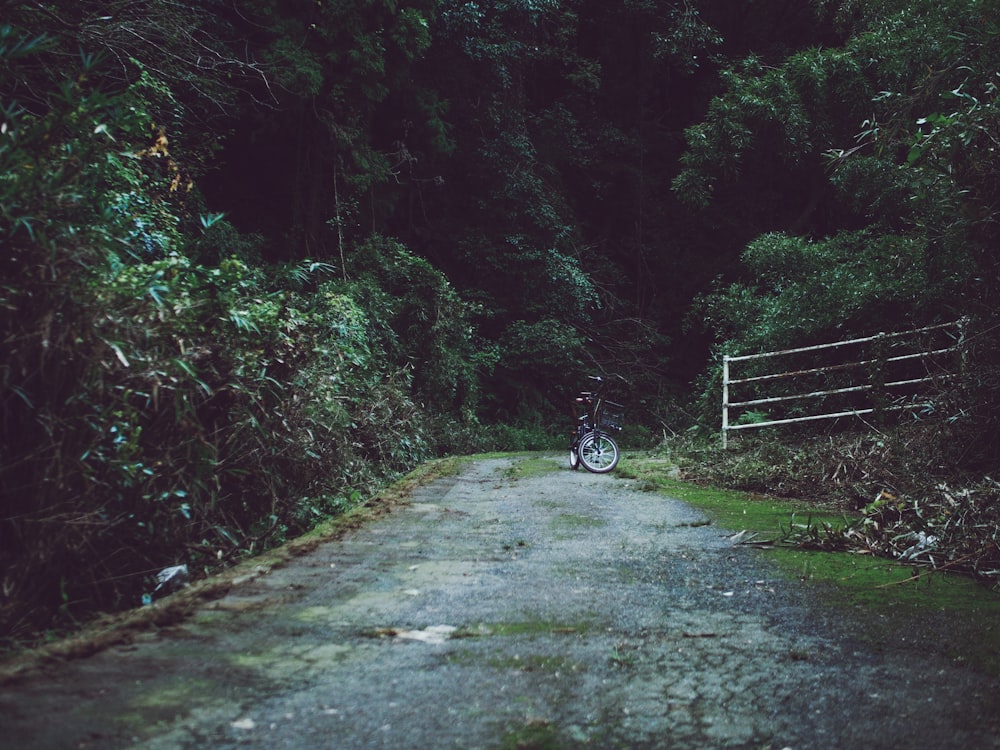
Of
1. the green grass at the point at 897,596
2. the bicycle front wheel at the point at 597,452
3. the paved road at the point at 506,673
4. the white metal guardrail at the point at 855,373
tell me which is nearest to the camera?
the paved road at the point at 506,673

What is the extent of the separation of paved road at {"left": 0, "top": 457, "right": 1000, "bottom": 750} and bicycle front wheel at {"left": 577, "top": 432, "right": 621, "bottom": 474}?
5.30 m

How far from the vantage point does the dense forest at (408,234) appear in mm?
3092

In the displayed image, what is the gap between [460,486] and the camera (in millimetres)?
7859

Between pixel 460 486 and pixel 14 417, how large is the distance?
523 cm

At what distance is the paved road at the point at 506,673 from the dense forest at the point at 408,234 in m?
0.69

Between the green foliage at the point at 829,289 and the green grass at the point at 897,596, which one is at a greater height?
the green foliage at the point at 829,289

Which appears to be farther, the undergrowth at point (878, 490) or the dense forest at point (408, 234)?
the undergrowth at point (878, 490)

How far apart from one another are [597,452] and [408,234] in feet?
34.6

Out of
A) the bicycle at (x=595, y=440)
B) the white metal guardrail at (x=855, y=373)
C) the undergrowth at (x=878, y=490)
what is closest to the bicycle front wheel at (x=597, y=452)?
the bicycle at (x=595, y=440)

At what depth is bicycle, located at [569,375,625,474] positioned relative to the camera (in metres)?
9.41

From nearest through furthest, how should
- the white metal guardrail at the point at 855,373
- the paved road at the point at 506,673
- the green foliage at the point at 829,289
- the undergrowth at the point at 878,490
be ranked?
the paved road at the point at 506,673, the undergrowth at the point at 878,490, the white metal guardrail at the point at 855,373, the green foliage at the point at 829,289

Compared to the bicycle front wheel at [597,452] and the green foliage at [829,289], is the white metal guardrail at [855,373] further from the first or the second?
the bicycle front wheel at [597,452]

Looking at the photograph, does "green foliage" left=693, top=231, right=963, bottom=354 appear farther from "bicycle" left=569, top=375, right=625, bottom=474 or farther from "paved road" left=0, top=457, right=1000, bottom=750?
"paved road" left=0, top=457, right=1000, bottom=750

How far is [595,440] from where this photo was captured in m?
9.51
